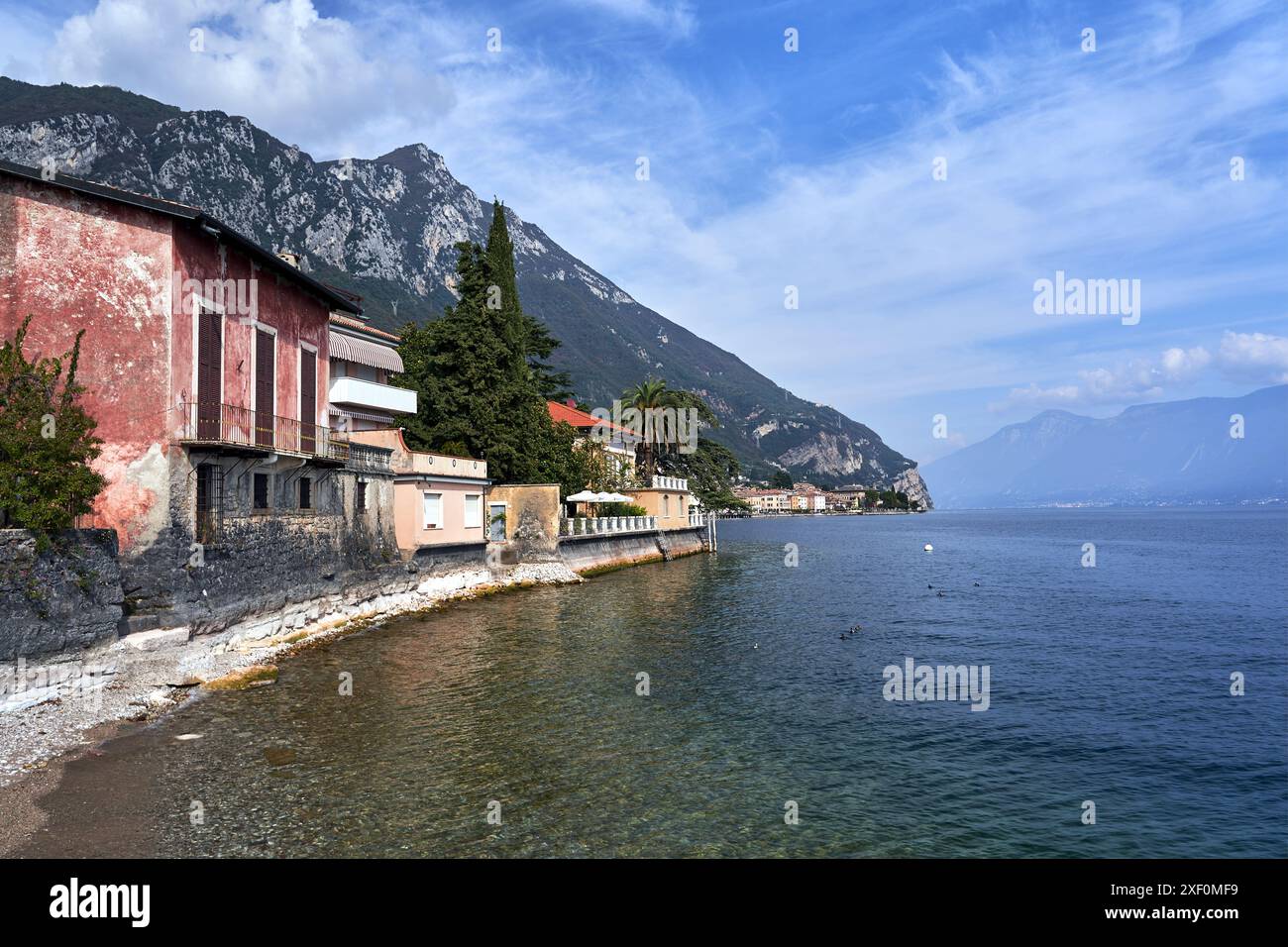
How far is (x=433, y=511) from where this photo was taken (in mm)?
35250

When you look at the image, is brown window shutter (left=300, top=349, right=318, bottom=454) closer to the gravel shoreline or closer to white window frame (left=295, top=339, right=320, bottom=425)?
white window frame (left=295, top=339, right=320, bottom=425)

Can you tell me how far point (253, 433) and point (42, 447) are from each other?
6.60 meters

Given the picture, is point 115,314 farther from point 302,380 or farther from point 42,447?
point 302,380

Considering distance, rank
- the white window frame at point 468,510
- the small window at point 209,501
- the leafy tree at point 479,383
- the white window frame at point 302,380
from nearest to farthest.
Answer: the small window at point 209,501, the white window frame at point 302,380, the white window frame at point 468,510, the leafy tree at point 479,383

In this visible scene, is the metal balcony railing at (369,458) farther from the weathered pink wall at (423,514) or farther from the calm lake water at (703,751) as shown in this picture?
the calm lake water at (703,751)

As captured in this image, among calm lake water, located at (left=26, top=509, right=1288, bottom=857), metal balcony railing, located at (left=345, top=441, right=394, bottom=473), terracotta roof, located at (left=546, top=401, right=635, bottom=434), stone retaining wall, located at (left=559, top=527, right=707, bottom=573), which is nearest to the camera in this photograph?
calm lake water, located at (left=26, top=509, right=1288, bottom=857)

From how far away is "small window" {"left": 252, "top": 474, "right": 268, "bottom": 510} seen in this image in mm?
23281

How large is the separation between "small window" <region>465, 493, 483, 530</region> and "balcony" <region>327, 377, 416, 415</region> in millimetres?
5664

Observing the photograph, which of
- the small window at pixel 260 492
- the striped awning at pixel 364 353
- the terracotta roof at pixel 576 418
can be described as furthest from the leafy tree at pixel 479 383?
the terracotta roof at pixel 576 418

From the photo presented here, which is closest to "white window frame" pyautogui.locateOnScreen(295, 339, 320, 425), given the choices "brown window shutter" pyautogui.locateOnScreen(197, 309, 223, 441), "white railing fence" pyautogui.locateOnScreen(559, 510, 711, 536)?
"brown window shutter" pyautogui.locateOnScreen(197, 309, 223, 441)

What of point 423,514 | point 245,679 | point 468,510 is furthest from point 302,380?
point 468,510

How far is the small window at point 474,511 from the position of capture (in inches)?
1505

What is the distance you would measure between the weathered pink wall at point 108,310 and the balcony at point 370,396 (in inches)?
570
